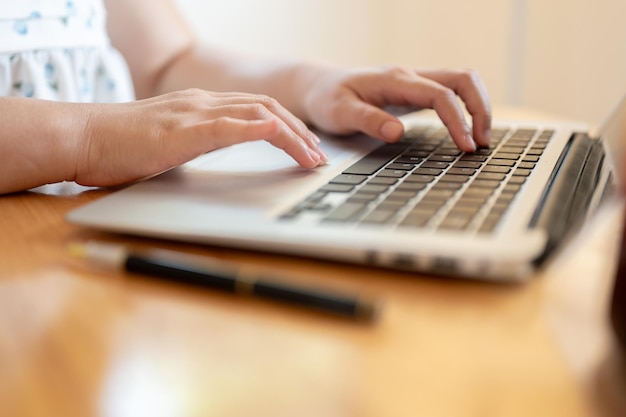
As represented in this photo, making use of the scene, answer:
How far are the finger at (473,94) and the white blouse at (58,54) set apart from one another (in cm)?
41

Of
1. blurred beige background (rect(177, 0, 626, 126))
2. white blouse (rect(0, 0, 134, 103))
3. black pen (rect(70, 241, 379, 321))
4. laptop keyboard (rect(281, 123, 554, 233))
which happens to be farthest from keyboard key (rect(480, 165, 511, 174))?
blurred beige background (rect(177, 0, 626, 126))

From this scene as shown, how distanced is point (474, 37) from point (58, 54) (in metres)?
1.37

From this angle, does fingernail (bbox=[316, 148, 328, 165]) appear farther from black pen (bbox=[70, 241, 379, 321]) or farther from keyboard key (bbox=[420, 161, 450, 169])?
black pen (bbox=[70, 241, 379, 321])

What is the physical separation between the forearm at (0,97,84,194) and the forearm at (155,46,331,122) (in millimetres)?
305

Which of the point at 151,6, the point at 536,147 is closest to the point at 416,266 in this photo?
the point at 536,147

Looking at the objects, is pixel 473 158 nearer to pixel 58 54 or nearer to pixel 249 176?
pixel 249 176

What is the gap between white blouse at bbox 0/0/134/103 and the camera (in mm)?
729

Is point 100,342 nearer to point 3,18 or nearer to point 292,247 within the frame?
point 292,247

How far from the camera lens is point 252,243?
A: 361mm

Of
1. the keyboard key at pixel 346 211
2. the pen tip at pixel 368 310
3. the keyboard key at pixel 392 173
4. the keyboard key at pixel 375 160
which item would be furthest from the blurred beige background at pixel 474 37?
the pen tip at pixel 368 310

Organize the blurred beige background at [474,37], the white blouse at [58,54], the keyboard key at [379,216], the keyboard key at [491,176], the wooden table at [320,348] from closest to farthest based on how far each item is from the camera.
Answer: the wooden table at [320,348]
the keyboard key at [379,216]
the keyboard key at [491,176]
the white blouse at [58,54]
the blurred beige background at [474,37]

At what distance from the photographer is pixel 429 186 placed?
439mm

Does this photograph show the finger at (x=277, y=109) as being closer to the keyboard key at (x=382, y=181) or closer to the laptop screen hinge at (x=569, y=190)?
the keyboard key at (x=382, y=181)

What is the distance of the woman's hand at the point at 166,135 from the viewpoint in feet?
1.57
